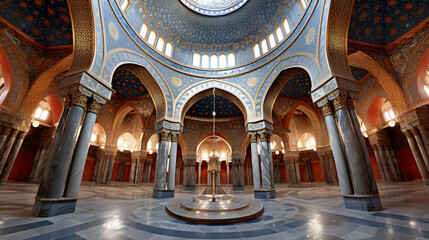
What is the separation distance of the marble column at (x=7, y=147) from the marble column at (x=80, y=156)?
8.28 metres

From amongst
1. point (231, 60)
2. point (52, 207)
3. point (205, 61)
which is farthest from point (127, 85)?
point (52, 207)

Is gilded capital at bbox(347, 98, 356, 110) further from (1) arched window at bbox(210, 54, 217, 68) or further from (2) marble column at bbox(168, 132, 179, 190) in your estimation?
(1) arched window at bbox(210, 54, 217, 68)

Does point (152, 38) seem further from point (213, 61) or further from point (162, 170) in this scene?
point (162, 170)

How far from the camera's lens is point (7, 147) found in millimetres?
9742

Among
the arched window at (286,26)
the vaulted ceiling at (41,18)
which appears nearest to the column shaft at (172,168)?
the vaulted ceiling at (41,18)

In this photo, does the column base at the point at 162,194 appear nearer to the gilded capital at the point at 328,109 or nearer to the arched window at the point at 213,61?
the gilded capital at the point at 328,109

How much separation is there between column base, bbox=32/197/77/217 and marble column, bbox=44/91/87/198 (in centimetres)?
21

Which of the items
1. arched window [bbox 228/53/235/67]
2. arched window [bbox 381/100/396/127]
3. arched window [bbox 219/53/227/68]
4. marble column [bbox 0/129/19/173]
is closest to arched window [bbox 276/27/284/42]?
arched window [bbox 228/53/235/67]

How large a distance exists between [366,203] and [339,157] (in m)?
1.44

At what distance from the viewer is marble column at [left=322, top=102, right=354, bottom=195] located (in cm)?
538

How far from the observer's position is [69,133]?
5090mm

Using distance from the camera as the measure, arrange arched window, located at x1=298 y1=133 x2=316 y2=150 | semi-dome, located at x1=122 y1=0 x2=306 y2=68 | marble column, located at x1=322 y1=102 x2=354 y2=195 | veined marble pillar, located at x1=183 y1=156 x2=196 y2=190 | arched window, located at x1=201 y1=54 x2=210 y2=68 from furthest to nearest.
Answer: arched window, located at x1=298 y1=133 x2=316 y2=150 < veined marble pillar, located at x1=183 y1=156 x2=196 y2=190 < arched window, located at x1=201 y1=54 x2=210 y2=68 < semi-dome, located at x1=122 y1=0 x2=306 y2=68 < marble column, located at x1=322 y1=102 x2=354 y2=195

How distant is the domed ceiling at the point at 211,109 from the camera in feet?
49.8

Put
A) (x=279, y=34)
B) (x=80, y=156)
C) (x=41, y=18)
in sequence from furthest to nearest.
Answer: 1. (x=279, y=34)
2. (x=41, y=18)
3. (x=80, y=156)
